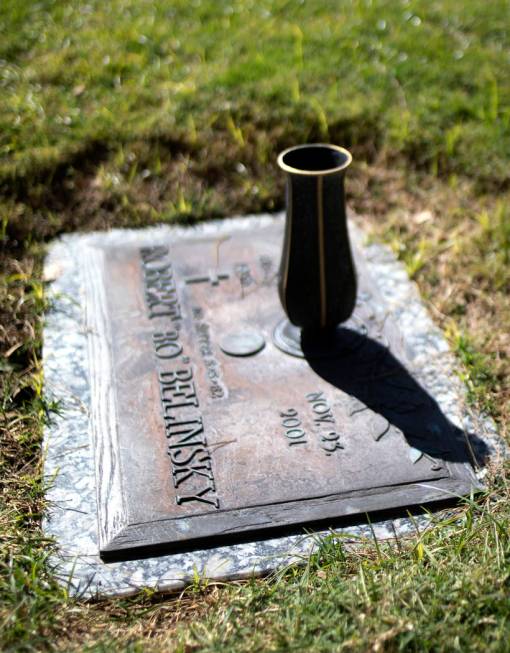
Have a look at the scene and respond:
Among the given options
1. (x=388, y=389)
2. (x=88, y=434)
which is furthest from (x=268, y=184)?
(x=88, y=434)

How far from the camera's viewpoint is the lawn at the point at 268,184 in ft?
6.16

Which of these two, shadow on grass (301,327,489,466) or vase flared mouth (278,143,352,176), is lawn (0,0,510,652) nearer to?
shadow on grass (301,327,489,466)

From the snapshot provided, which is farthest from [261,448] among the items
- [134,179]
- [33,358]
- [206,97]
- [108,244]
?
[206,97]

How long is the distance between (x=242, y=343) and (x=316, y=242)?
0.45 metres

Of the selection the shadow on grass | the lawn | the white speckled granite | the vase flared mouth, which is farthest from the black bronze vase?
the lawn

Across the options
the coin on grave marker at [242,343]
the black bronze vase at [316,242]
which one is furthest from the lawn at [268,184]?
the coin on grave marker at [242,343]

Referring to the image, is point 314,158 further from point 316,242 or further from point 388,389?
point 388,389

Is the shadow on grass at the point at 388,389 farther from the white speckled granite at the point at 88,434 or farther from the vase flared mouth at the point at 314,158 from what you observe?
the vase flared mouth at the point at 314,158

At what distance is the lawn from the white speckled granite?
48 millimetres

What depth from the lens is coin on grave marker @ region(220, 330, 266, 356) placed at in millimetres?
2666

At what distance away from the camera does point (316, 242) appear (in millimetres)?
2480

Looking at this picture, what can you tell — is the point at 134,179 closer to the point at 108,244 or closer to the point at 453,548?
the point at 108,244

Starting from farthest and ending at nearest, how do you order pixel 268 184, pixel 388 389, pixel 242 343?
pixel 268 184, pixel 242 343, pixel 388 389

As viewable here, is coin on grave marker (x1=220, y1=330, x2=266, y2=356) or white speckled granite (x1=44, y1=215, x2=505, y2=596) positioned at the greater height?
coin on grave marker (x1=220, y1=330, x2=266, y2=356)
